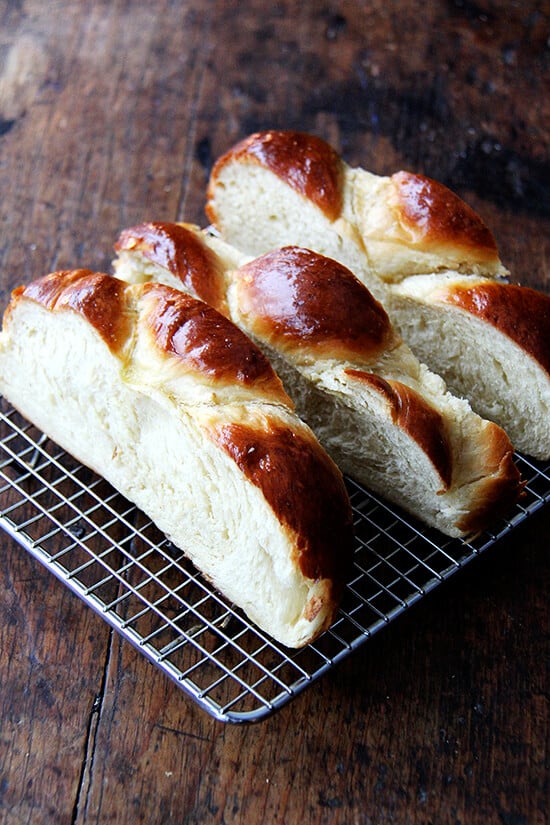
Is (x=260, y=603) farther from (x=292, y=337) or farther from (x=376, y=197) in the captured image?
(x=376, y=197)

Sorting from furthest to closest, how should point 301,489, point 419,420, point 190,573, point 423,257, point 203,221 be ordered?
point 203,221 → point 423,257 → point 190,573 → point 419,420 → point 301,489

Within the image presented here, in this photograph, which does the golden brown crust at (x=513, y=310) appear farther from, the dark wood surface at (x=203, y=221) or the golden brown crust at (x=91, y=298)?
the golden brown crust at (x=91, y=298)

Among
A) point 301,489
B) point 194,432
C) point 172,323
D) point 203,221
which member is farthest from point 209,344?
point 203,221

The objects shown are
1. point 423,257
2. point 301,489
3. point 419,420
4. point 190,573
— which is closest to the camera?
point 301,489

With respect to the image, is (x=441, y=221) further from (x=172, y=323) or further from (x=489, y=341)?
(x=172, y=323)

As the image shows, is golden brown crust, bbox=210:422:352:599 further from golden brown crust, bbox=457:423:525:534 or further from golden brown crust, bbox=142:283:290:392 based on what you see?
golden brown crust, bbox=457:423:525:534

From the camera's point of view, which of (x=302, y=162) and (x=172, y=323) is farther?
(x=302, y=162)

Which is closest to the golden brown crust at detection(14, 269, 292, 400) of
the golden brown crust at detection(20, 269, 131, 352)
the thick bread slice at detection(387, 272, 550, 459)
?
the golden brown crust at detection(20, 269, 131, 352)
